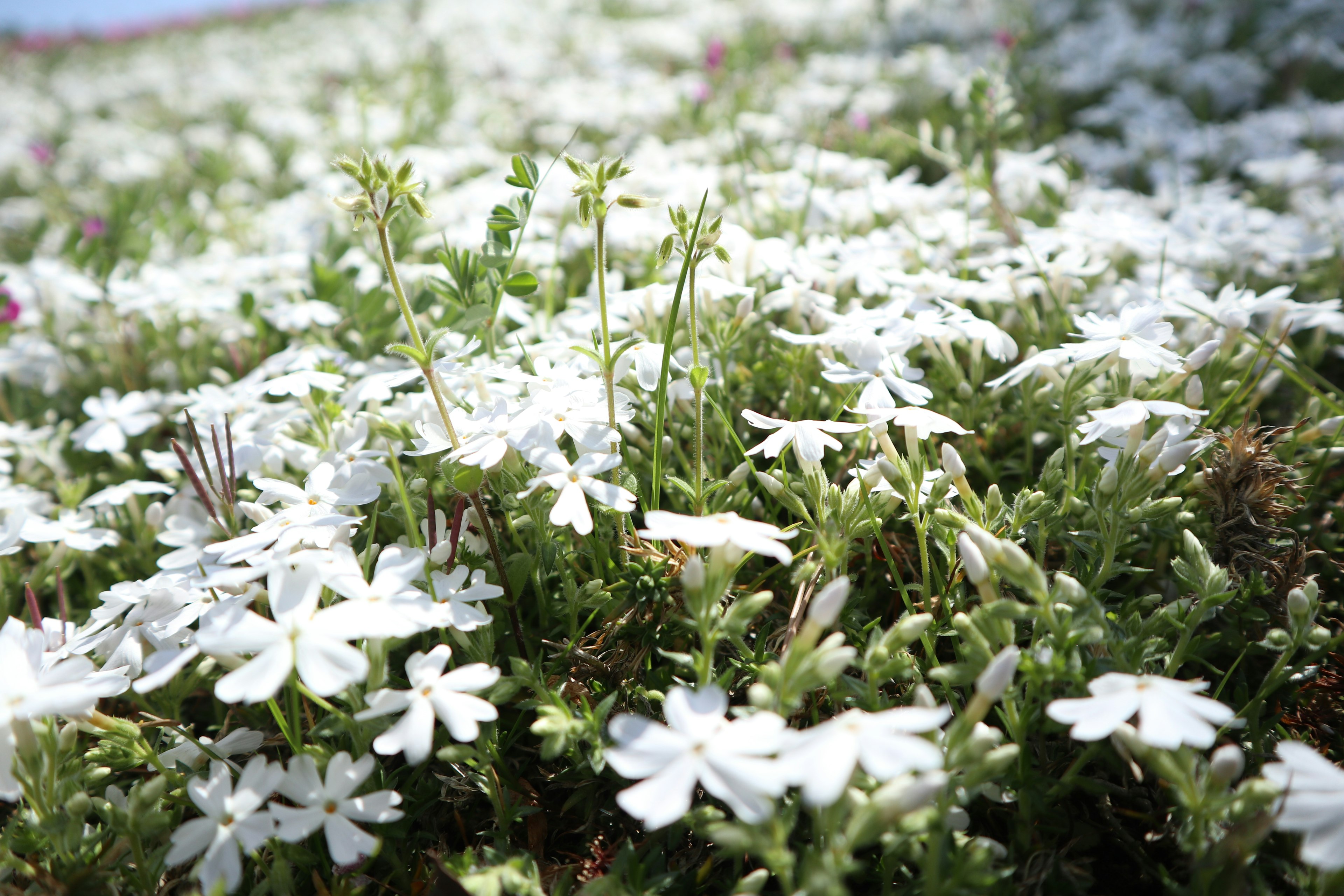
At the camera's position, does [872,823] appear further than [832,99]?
No

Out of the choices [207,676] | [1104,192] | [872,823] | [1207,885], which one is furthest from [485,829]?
[1104,192]

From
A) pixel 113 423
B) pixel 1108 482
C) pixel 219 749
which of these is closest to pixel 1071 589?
pixel 1108 482

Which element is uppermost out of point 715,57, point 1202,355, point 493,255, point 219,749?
point 715,57

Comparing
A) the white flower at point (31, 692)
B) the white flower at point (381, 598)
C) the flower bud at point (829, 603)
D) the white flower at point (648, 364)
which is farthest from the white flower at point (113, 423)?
the flower bud at point (829, 603)

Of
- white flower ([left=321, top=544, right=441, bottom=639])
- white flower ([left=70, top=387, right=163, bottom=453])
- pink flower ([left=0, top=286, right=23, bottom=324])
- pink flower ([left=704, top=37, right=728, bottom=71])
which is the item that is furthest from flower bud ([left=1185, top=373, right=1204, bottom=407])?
pink flower ([left=0, top=286, right=23, bottom=324])

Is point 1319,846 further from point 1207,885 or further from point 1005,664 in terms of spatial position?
point 1005,664

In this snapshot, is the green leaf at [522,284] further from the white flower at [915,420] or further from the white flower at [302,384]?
the white flower at [915,420]

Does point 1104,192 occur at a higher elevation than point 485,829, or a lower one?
higher

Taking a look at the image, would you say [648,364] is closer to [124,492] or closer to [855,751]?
[855,751]
